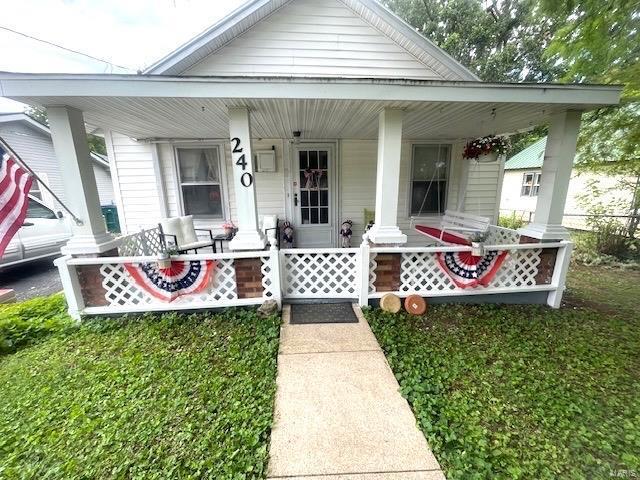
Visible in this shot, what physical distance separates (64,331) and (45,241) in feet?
13.5

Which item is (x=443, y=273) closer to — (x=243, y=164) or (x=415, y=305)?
(x=415, y=305)

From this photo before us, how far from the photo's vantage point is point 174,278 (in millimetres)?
3148

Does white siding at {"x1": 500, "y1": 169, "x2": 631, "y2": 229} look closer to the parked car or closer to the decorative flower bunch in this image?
the decorative flower bunch

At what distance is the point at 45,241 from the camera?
18.6 feet

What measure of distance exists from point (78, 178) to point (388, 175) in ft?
11.2

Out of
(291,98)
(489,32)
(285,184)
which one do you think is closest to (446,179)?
A: (285,184)

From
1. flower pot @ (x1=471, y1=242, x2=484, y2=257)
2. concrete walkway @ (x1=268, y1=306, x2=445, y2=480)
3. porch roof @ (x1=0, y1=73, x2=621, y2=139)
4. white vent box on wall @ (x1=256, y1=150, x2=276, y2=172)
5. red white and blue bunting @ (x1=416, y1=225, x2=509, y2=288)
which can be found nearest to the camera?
concrete walkway @ (x1=268, y1=306, x2=445, y2=480)

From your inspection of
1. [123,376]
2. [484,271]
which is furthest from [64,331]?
[484,271]

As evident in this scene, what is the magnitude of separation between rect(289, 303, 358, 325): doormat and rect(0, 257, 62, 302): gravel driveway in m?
4.63

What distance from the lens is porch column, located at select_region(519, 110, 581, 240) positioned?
10.2 feet

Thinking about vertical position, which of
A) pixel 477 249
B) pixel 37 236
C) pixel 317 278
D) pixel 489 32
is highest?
pixel 489 32

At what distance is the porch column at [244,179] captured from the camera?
9.64 feet

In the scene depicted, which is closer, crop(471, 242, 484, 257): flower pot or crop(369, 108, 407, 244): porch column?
crop(369, 108, 407, 244): porch column

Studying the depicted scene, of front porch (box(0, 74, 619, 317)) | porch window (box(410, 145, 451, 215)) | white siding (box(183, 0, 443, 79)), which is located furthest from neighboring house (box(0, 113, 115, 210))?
porch window (box(410, 145, 451, 215))
